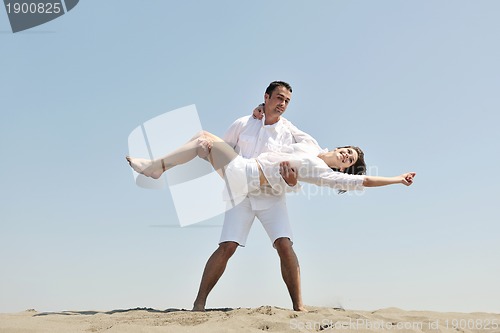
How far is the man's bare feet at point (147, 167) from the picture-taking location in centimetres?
547

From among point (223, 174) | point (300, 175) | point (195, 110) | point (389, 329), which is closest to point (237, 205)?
point (223, 174)

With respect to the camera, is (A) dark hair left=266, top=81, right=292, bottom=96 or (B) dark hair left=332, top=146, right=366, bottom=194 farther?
(B) dark hair left=332, top=146, right=366, bottom=194

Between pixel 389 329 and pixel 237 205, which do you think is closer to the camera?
pixel 389 329

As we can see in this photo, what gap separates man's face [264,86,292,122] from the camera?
5.88 meters

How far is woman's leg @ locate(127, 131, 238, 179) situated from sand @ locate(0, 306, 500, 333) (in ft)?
4.73

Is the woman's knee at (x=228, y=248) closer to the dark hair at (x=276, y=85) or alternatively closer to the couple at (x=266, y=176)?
the couple at (x=266, y=176)

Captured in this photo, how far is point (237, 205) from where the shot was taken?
5652mm

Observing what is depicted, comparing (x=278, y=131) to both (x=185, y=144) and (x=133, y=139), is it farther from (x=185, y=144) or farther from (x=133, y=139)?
(x=133, y=139)

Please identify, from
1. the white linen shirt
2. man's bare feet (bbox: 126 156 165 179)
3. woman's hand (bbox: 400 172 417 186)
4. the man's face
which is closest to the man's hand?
the white linen shirt

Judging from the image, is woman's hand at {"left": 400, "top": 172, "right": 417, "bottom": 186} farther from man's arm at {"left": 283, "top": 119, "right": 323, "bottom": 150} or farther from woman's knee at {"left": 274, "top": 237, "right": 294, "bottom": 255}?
woman's knee at {"left": 274, "top": 237, "right": 294, "bottom": 255}

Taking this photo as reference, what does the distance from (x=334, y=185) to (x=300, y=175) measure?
0.37 meters

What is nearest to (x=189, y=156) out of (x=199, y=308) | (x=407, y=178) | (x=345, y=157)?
(x=199, y=308)

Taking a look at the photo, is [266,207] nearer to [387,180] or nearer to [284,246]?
[284,246]

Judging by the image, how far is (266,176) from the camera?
548cm
